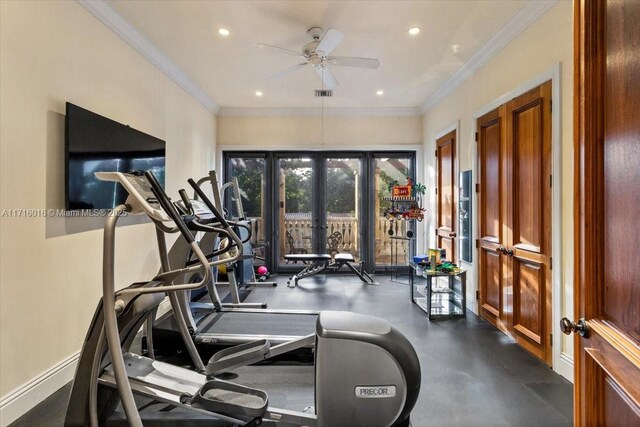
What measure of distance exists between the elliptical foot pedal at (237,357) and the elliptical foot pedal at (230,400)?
0.17m

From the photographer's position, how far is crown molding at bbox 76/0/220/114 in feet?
8.64

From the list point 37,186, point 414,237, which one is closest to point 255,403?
point 37,186

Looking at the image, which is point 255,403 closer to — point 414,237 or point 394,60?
point 394,60

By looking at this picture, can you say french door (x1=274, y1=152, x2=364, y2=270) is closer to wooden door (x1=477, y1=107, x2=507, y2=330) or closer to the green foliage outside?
the green foliage outside

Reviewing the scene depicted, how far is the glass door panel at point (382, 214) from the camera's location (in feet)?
19.8

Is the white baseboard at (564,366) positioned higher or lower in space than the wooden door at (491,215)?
lower

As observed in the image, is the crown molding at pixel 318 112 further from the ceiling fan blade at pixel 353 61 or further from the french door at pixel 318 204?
the ceiling fan blade at pixel 353 61

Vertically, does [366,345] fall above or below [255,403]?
above

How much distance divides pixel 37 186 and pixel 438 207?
476 cm

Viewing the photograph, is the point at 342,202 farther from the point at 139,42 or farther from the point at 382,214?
the point at 139,42

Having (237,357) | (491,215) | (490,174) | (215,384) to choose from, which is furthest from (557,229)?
(215,384)

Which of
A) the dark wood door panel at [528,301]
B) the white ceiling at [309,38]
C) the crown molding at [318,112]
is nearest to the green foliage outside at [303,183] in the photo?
the crown molding at [318,112]

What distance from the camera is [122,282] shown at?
3.04m

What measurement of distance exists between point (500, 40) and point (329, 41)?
1.74 metres
